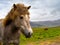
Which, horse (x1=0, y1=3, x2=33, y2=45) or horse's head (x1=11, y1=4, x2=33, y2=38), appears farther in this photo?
horse (x1=0, y1=3, x2=33, y2=45)

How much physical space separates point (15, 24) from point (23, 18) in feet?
2.15

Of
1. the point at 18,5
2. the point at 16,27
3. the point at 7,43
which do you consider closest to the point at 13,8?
the point at 18,5

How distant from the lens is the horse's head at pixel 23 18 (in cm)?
818

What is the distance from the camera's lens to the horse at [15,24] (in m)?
8.44

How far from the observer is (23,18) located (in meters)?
8.43

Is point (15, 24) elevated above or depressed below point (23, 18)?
below

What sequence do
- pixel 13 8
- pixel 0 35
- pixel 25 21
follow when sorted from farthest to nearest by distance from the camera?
pixel 0 35 → pixel 13 8 → pixel 25 21

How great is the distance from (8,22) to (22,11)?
3.51 ft

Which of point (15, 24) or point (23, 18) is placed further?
point (15, 24)

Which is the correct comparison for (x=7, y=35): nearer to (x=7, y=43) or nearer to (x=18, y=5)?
(x=7, y=43)

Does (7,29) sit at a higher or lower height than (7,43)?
higher

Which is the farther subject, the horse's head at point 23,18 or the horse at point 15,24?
the horse at point 15,24

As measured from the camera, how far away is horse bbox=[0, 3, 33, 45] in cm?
844

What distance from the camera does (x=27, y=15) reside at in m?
8.58
